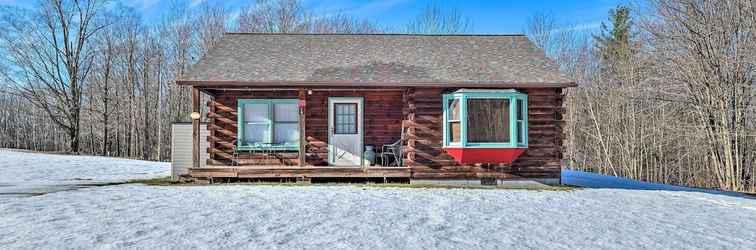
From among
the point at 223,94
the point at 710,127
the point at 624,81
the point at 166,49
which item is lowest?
the point at 710,127

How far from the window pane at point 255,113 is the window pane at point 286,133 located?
1.30 feet

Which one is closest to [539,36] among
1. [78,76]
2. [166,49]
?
[166,49]

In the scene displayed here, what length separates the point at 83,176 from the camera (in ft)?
42.3

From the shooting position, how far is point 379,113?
36.2ft

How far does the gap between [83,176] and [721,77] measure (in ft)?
62.9

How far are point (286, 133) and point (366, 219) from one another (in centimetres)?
527

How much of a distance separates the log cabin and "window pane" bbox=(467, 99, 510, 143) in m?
0.02

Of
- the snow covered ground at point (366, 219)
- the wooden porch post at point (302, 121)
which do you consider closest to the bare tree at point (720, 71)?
the snow covered ground at point (366, 219)

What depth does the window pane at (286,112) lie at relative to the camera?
430 inches

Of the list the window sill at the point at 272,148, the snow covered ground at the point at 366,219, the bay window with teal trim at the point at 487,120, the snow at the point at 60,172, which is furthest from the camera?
the snow at the point at 60,172

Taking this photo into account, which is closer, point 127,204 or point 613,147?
point 127,204

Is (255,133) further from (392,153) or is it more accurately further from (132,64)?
(132,64)

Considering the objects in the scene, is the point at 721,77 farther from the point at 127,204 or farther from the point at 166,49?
the point at 166,49

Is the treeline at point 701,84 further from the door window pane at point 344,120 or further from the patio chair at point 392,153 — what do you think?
the door window pane at point 344,120
